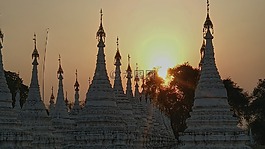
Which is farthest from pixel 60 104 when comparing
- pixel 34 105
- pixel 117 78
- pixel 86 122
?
pixel 86 122

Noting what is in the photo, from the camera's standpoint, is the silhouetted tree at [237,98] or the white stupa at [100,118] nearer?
the white stupa at [100,118]

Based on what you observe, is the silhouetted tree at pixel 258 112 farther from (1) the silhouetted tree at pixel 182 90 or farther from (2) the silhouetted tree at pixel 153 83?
(2) the silhouetted tree at pixel 153 83

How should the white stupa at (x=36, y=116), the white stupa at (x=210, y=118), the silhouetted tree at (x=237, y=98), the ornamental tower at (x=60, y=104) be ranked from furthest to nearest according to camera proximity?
1. the silhouetted tree at (x=237, y=98)
2. the ornamental tower at (x=60, y=104)
3. the white stupa at (x=36, y=116)
4. the white stupa at (x=210, y=118)

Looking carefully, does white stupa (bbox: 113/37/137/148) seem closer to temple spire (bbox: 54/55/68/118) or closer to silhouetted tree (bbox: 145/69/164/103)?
temple spire (bbox: 54/55/68/118)

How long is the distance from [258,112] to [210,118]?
159ft

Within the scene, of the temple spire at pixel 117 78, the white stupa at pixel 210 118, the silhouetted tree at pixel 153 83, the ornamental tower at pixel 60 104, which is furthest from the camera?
the silhouetted tree at pixel 153 83

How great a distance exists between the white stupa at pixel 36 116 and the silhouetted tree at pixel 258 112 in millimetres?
43515

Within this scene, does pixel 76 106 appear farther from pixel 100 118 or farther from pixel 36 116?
pixel 100 118

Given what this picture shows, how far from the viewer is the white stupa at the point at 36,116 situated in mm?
31641

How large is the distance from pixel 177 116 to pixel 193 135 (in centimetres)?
5986

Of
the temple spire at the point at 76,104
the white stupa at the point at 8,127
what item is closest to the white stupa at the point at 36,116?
the white stupa at the point at 8,127

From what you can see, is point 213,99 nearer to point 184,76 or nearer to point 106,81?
point 106,81

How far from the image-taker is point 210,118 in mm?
26156

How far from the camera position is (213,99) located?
1051 inches
